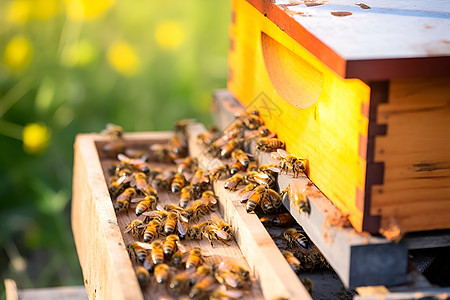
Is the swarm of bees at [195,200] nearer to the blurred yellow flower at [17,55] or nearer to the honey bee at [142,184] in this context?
the honey bee at [142,184]

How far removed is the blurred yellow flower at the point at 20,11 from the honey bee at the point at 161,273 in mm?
4549

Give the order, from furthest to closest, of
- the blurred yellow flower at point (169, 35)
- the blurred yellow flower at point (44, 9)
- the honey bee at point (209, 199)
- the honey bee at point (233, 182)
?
the blurred yellow flower at point (169, 35)
the blurred yellow flower at point (44, 9)
the honey bee at point (209, 199)
the honey bee at point (233, 182)

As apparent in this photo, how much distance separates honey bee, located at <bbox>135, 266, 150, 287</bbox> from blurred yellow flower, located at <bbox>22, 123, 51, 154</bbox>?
3.75 metres

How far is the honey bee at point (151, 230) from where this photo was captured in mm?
3000

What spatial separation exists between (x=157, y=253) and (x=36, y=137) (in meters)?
3.67

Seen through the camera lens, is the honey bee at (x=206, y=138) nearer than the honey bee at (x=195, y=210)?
No

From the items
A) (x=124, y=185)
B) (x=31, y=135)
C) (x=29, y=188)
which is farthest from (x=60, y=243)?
(x=124, y=185)

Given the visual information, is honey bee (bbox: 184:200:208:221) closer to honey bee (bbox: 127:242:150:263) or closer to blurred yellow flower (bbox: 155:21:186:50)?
honey bee (bbox: 127:242:150:263)

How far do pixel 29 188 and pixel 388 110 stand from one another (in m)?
4.99

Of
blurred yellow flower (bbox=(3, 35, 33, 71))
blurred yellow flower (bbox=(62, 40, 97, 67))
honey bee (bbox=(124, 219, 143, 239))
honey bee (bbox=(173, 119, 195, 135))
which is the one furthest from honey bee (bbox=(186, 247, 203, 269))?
blurred yellow flower (bbox=(3, 35, 33, 71))

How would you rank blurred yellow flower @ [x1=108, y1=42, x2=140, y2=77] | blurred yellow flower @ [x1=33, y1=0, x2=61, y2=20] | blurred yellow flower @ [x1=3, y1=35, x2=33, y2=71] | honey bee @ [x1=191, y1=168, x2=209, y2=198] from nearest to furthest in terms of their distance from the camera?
honey bee @ [x1=191, y1=168, x2=209, y2=198] < blurred yellow flower @ [x1=3, y1=35, x2=33, y2=71] < blurred yellow flower @ [x1=33, y1=0, x2=61, y2=20] < blurred yellow flower @ [x1=108, y1=42, x2=140, y2=77]

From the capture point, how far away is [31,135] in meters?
6.20

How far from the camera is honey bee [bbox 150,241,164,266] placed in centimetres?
281

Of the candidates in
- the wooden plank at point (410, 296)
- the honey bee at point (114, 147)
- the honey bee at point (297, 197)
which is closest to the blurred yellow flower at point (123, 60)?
the honey bee at point (114, 147)
